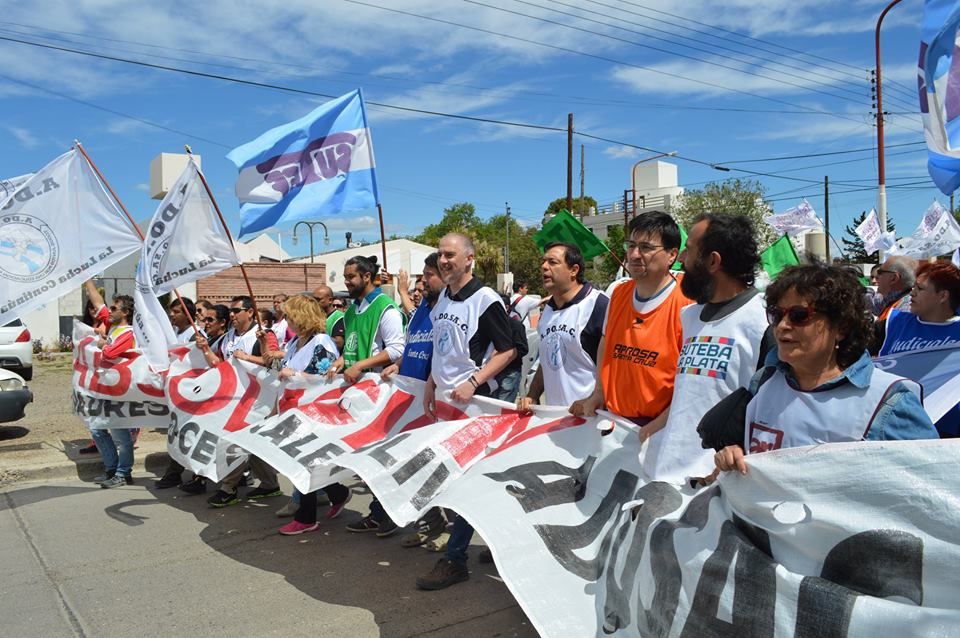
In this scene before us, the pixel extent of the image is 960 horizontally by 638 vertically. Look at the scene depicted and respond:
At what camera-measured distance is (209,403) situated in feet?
22.3

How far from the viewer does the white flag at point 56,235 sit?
6.30 metres

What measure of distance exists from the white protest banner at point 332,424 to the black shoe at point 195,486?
1335mm

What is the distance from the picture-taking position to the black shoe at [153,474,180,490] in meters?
7.31

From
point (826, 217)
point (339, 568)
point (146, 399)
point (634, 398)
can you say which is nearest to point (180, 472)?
point (146, 399)

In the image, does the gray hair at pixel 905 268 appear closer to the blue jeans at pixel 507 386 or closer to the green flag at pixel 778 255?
the blue jeans at pixel 507 386

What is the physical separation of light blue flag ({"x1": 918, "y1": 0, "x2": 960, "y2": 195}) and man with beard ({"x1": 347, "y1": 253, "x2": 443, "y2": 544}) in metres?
3.28

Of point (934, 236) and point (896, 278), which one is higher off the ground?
point (934, 236)

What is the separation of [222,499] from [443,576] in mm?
2863

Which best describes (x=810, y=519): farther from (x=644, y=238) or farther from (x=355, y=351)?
(x=355, y=351)

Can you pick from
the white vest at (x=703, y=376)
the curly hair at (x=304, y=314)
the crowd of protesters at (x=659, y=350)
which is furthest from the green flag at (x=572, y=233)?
the white vest at (x=703, y=376)

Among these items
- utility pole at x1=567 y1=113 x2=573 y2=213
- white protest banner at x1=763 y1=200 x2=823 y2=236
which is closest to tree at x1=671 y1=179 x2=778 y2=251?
utility pole at x1=567 y1=113 x2=573 y2=213

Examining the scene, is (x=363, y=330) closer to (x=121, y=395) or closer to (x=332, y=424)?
(x=332, y=424)

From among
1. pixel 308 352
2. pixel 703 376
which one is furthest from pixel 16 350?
pixel 703 376

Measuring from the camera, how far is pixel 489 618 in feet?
14.0
